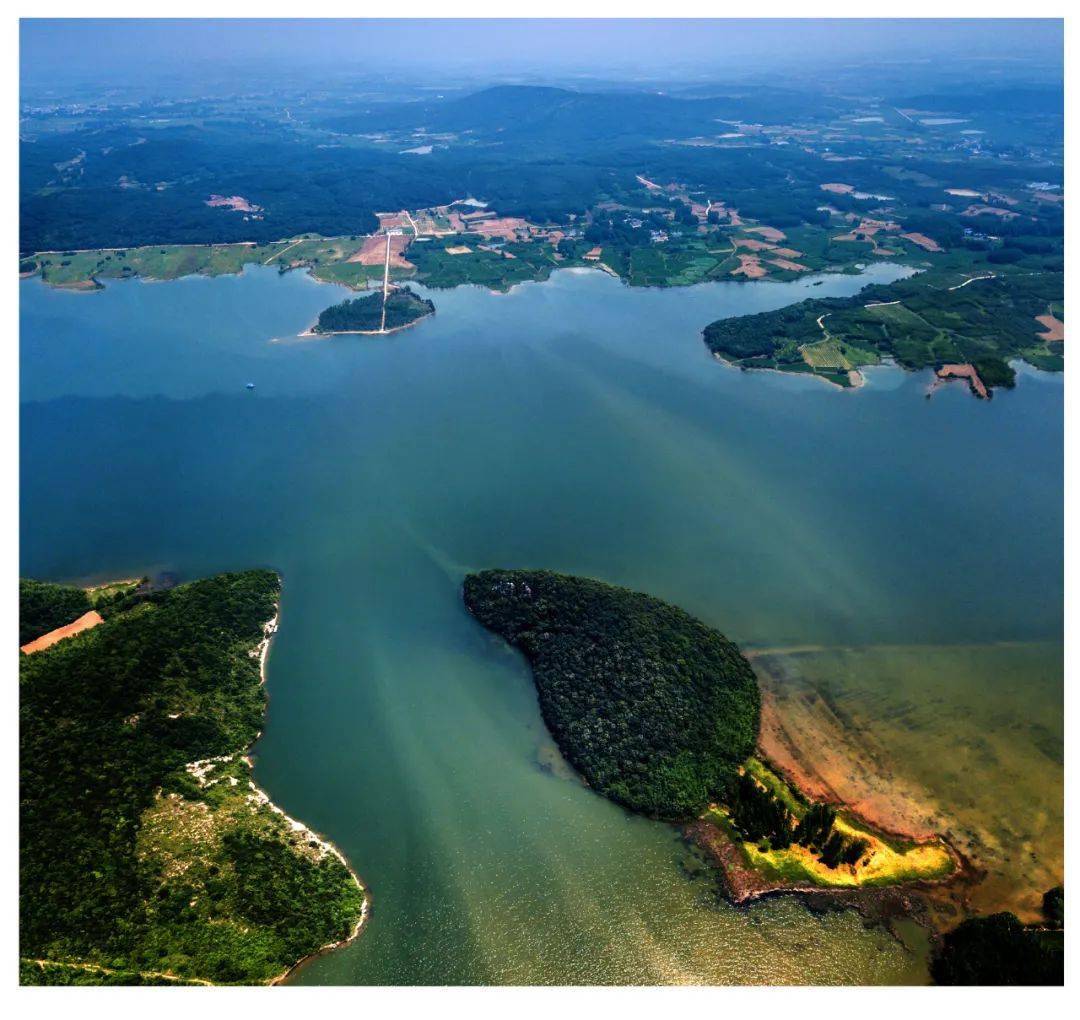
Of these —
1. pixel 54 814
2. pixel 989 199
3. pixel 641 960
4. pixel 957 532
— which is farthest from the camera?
pixel 989 199

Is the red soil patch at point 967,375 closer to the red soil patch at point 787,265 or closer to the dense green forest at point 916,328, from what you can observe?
the dense green forest at point 916,328

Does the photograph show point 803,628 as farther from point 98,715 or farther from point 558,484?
point 98,715

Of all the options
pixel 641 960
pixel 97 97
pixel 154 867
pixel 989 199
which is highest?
pixel 97 97

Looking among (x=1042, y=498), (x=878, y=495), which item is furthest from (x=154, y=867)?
(x=1042, y=498)

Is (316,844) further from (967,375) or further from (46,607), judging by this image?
(967,375)

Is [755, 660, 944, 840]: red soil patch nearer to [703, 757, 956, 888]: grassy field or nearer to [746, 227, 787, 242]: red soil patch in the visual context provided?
[703, 757, 956, 888]: grassy field

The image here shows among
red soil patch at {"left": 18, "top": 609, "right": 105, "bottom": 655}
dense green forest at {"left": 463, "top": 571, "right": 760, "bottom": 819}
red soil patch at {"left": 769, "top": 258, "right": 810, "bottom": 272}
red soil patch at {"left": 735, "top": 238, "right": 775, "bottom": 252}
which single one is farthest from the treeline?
red soil patch at {"left": 735, "top": 238, "right": 775, "bottom": 252}

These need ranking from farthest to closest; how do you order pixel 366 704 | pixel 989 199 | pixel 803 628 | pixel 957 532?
1. pixel 989 199
2. pixel 957 532
3. pixel 803 628
4. pixel 366 704
